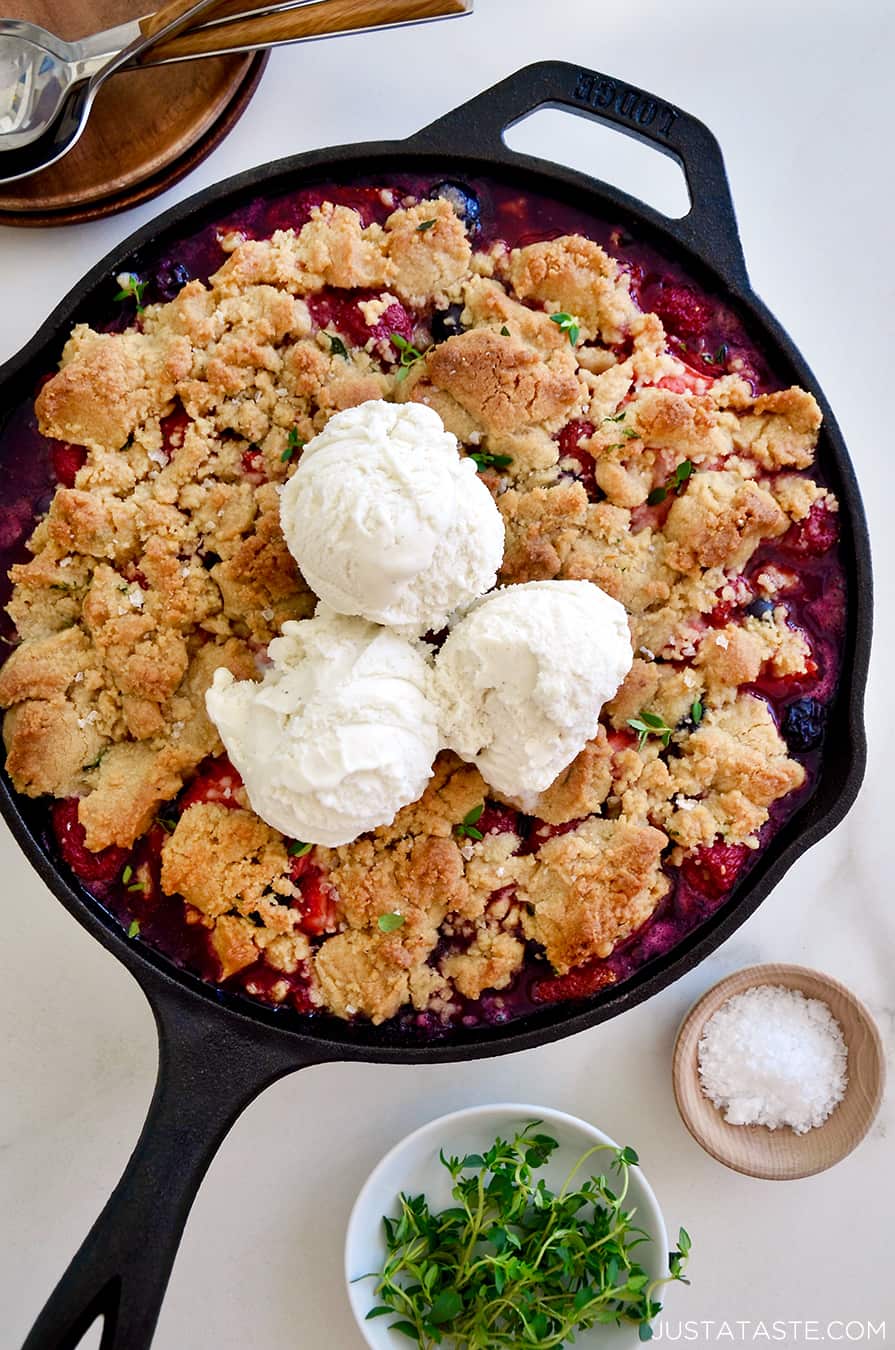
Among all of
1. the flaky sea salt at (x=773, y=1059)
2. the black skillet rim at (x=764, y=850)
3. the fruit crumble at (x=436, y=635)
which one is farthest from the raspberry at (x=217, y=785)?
the flaky sea salt at (x=773, y=1059)

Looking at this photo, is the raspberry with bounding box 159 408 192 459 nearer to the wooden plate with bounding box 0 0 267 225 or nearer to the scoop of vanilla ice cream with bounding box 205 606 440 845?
the scoop of vanilla ice cream with bounding box 205 606 440 845

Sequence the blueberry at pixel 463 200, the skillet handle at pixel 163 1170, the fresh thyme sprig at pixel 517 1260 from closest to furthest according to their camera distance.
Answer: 1. the skillet handle at pixel 163 1170
2. the blueberry at pixel 463 200
3. the fresh thyme sprig at pixel 517 1260

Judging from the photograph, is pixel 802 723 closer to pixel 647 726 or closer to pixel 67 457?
pixel 647 726

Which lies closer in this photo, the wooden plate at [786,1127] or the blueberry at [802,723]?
the blueberry at [802,723]

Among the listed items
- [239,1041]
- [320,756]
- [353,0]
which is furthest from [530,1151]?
[353,0]

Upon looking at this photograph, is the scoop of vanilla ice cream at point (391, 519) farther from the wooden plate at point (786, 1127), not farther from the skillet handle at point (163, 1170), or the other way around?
the wooden plate at point (786, 1127)

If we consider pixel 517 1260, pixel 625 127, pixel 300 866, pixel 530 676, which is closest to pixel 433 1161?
pixel 517 1260

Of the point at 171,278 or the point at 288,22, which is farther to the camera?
the point at 288,22
